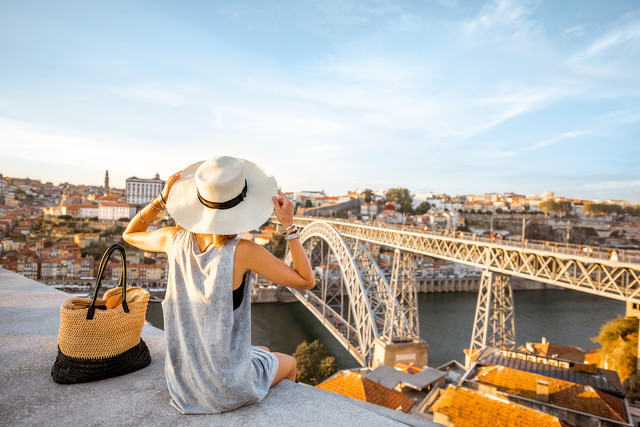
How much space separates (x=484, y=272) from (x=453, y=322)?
1496 cm

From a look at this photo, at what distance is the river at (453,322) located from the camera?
62.4 ft

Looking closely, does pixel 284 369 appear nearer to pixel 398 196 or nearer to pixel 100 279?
pixel 100 279

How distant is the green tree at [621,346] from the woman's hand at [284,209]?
11.2m

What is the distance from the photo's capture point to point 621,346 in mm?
10133

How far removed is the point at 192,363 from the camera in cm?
134

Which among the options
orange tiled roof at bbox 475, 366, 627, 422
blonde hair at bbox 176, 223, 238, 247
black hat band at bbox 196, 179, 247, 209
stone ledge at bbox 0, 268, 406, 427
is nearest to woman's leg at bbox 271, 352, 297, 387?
stone ledge at bbox 0, 268, 406, 427

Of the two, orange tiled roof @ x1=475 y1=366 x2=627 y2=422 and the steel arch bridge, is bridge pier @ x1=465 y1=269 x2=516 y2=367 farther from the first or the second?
orange tiled roof @ x1=475 y1=366 x2=627 y2=422

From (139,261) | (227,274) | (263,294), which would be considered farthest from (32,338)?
(139,261)

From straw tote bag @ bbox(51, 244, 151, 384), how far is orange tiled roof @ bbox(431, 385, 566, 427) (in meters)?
5.92

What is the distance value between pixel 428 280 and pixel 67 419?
123 feet

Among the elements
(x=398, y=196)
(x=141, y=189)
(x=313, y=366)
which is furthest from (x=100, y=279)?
(x=398, y=196)

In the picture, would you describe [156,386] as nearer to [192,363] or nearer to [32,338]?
[192,363]

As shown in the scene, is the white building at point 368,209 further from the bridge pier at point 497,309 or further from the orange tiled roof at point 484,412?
the orange tiled roof at point 484,412

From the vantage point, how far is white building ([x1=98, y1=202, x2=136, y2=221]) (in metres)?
49.7
